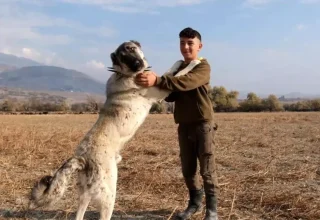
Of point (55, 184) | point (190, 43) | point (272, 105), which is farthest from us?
point (272, 105)

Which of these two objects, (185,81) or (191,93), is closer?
(185,81)

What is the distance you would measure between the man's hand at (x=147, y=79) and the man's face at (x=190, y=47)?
0.70 m

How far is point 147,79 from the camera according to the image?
5.09 meters

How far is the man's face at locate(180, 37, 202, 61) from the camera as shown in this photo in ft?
17.9

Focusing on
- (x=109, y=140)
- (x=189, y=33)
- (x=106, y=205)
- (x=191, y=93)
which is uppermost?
(x=189, y=33)

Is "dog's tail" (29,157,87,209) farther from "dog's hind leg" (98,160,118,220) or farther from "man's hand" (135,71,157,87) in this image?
"man's hand" (135,71,157,87)

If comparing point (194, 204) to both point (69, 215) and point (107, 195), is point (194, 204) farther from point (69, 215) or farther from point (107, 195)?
point (69, 215)

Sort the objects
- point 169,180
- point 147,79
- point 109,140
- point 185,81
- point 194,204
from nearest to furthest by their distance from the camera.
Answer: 1. point 109,140
2. point 147,79
3. point 185,81
4. point 194,204
5. point 169,180

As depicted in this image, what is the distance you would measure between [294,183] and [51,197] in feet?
17.0

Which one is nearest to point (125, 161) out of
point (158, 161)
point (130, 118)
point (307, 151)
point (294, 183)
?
point (158, 161)

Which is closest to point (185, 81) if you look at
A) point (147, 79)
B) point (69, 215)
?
point (147, 79)

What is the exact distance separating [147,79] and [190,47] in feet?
2.95

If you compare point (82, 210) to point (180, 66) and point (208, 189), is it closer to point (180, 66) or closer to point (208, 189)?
point (208, 189)

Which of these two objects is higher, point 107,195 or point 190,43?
point 190,43
